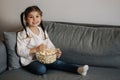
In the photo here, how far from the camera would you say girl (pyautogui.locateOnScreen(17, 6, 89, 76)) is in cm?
193

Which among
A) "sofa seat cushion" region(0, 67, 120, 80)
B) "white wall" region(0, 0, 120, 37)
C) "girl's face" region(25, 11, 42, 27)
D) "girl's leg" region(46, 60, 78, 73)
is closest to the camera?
"sofa seat cushion" region(0, 67, 120, 80)

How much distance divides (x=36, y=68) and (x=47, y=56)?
0.15 meters

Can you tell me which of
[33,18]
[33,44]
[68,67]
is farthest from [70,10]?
[68,67]

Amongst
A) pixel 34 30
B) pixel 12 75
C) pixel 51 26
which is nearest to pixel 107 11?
pixel 51 26

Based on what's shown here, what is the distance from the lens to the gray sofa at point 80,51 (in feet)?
6.13

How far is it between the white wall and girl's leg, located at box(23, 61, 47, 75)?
70 centimetres

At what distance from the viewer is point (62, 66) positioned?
1.94 metres

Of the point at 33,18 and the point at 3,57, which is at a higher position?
the point at 33,18

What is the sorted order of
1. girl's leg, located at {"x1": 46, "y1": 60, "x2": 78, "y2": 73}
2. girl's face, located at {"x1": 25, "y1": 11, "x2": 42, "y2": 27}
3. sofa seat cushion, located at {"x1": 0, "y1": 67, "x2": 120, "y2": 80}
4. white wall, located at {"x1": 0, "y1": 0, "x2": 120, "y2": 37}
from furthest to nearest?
white wall, located at {"x1": 0, "y1": 0, "x2": 120, "y2": 37}
girl's face, located at {"x1": 25, "y1": 11, "x2": 42, "y2": 27}
girl's leg, located at {"x1": 46, "y1": 60, "x2": 78, "y2": 73}
sofa seat cushion, located at {"x1": 0, "y1": 67, "x2": 120, "y2": 80}

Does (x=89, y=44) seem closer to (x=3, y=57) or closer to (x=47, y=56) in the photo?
(x=47, y=56)

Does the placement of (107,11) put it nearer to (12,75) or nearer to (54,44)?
(54,44)

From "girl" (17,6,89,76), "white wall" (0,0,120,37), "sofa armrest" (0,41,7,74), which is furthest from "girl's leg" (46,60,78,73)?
"white wall" (0,0,120,37)

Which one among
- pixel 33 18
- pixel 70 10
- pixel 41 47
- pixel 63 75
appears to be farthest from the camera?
pixel 70 10

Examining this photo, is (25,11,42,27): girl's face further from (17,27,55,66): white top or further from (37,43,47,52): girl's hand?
(37,43,47,52): girl's hand
